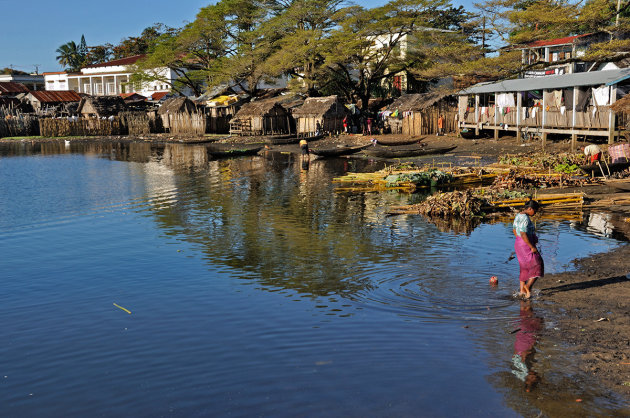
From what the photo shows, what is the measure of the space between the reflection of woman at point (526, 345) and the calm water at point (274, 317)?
40mm

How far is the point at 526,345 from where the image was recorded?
27.0 ft

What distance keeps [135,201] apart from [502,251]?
14.8 meters

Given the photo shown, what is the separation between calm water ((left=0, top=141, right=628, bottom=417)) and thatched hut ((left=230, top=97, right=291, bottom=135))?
31.6 metres

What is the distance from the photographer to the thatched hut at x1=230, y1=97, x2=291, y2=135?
5105cm

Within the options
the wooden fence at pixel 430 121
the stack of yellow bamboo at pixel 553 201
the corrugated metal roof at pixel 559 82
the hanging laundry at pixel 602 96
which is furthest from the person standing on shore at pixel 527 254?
the wooden fence at pixel 430 121

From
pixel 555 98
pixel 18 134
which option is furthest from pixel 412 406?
pixel 18 134

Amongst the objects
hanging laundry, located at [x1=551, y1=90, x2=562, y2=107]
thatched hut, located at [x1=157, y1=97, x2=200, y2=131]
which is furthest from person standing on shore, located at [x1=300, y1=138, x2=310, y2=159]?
thatched hut, located at [x1=157, y1=97, x2=200, y2=131]

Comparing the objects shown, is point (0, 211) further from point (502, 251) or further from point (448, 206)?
point (502, 251)

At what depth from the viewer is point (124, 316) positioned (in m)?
10.1

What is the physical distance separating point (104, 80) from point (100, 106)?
21898mm

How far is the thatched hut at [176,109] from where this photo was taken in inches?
2383

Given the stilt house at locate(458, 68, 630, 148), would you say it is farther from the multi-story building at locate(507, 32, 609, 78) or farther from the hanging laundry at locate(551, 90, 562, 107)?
the multi-story building at locate(507, 32, 609, 78)

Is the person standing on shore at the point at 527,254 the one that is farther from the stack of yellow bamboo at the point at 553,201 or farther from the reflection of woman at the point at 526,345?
the stack of yellow bamboo at the point at 553,201

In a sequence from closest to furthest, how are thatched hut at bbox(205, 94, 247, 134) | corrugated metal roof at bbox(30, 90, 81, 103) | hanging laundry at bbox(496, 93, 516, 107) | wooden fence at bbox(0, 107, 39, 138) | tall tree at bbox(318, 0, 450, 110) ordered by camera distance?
hanging laundry at bbox(496, 93, 516, 107) → tall tree at bbox(318, 0, 450, 110) → thatched hut at bbox(205, 94, 247, 134) → wooden fence at bbox(0, 107, 39, 138) → corrugated metal roof at bbox(30, 90, 81, 103)
